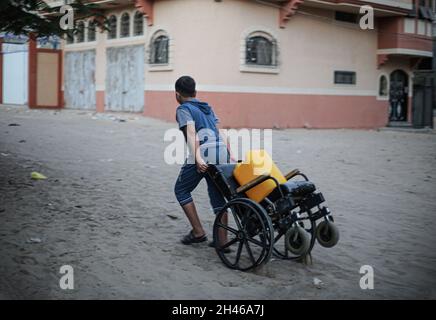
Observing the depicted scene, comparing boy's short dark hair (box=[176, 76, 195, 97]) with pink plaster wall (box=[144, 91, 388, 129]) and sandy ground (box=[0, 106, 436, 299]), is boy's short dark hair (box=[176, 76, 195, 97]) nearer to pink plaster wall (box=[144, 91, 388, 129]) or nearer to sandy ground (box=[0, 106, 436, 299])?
sandy ground (box=[0, 106, 436, 299])

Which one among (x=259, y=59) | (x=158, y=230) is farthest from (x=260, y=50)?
(x=158, y=230)

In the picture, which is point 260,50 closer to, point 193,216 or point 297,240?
point 193,216

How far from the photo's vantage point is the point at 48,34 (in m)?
7.62

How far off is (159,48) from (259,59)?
3.27 m

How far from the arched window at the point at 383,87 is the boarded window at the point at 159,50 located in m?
9.04

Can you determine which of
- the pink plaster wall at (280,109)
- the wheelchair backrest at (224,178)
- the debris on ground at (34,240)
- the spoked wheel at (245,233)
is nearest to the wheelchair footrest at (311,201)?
the spoked wheel at (245,233)

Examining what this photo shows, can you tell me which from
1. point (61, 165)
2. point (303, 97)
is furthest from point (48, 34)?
point (303, 97)

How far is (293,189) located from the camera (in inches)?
191

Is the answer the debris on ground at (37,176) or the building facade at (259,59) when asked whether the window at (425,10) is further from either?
the debris on ground at (37,176)

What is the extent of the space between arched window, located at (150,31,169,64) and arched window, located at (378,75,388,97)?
9.04 metres

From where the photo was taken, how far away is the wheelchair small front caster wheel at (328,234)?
195 inches

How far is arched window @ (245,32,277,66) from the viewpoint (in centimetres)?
1783

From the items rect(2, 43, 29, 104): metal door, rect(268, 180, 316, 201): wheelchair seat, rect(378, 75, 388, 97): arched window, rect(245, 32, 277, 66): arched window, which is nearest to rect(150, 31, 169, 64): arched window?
A: rect(245, 32, 277, 66): arched window
